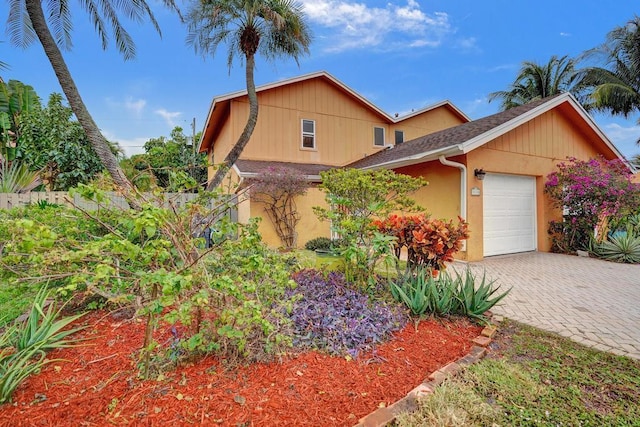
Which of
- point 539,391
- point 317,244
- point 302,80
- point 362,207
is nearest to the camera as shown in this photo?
point 539,391

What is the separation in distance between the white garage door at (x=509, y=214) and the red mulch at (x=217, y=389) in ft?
22.1

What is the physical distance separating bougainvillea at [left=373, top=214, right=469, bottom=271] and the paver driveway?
118 centimetres

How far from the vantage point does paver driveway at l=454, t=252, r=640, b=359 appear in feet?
12.1

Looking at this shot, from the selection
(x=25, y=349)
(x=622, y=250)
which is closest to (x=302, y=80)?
(x=622, y=250)

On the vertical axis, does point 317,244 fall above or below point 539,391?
above

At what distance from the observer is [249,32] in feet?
31.5

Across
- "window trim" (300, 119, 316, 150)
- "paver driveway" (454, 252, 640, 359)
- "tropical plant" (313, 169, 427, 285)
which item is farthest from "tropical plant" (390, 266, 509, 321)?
"window trim" (300, 119, 316, 150)

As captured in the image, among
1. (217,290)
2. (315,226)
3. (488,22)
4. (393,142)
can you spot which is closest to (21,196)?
(315,226)

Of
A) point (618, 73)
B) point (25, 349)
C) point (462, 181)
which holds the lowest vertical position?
point (25, 349)

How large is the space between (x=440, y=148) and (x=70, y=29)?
11.6 meters

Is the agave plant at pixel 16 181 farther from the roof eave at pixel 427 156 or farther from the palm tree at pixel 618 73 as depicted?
the palm tree at pixel 618 73

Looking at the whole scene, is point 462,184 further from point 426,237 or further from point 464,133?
point 426,237

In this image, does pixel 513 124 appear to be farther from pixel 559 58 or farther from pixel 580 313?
pixel 559 58

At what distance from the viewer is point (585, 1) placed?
10.6m
